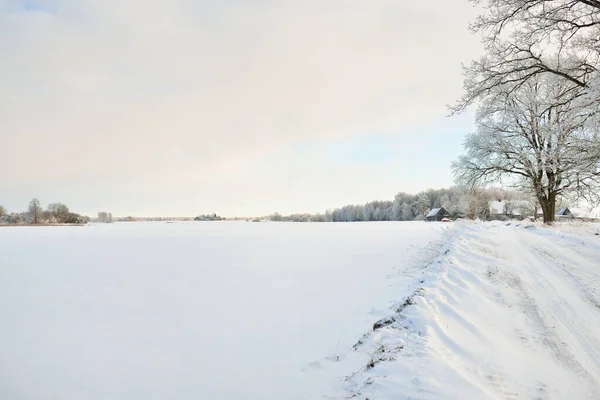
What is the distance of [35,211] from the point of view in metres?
95.5

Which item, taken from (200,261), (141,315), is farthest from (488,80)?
(200,261)

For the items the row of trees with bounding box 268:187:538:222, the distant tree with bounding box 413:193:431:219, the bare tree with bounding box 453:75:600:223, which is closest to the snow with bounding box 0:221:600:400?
the bare tree with bounding box 453:75:600:223

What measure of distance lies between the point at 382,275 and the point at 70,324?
9005 mm

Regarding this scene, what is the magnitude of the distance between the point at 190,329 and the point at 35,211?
382ft

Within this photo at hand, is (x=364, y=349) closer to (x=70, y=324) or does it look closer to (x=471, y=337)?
(x=471, y=337)

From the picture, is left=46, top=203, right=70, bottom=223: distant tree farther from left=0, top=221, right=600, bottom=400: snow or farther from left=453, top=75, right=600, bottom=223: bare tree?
left=453, top=75, right=600, bottom=223: bare tree

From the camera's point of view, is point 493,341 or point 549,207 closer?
point 493,341

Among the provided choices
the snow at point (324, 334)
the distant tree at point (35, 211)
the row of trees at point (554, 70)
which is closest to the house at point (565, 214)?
the row of trees at point (554, 70)

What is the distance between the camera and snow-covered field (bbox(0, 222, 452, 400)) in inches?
180

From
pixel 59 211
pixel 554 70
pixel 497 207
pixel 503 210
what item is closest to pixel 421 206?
pixel 497 207

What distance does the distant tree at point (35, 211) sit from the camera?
94.5 m

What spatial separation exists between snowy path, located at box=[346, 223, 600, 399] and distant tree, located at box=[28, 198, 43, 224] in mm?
117921

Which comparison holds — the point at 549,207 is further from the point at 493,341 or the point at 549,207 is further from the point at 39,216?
the point at 39,216

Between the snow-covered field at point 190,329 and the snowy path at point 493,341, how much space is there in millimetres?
749
